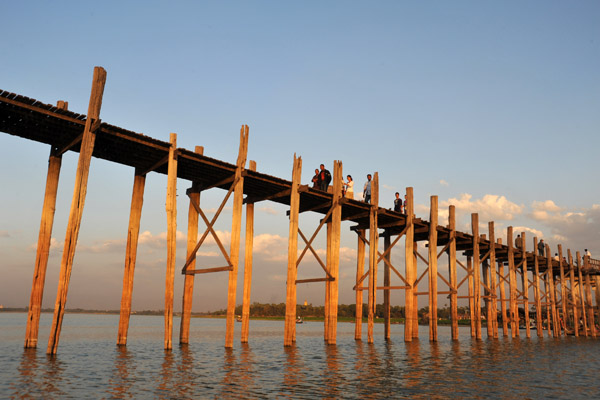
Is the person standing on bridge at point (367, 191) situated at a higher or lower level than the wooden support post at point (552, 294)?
higher

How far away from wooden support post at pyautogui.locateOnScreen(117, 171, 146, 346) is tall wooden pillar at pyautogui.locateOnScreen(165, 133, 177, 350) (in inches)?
88.6

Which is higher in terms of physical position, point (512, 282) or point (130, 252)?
point (512, 282)

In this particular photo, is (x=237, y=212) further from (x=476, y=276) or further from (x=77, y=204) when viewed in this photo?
(x=476, y=276)

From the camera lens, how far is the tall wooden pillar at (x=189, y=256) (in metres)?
21.7

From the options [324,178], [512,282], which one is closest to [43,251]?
[324,178]

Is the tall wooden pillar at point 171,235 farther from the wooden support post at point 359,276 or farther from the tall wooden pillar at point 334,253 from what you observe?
the wooden support post at point 359,276

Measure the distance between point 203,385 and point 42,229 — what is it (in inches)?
361

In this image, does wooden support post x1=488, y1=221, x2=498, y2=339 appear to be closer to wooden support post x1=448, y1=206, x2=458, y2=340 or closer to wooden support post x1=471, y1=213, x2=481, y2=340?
wooden support post x1=471, y1=213, x2=481, y2=340

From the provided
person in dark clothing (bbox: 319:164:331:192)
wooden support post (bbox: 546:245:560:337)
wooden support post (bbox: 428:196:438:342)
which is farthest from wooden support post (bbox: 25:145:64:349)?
wooden support post (bbox: 546:245:560:337)

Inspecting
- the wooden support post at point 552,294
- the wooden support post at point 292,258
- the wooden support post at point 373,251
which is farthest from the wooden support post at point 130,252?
the wooden support post at point 552,294

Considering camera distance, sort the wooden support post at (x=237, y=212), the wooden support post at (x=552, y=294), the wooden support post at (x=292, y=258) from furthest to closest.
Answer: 1. the wooden support post at (x=552, y=294)
2. the wooden support post at (x=292, y=258)
3. the wooden support post at (x=237, y=212)

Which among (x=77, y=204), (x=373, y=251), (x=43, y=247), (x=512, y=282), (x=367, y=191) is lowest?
(x=43, y=247)

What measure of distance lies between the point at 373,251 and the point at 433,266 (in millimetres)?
5937

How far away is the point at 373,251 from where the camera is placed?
85.4 feet
